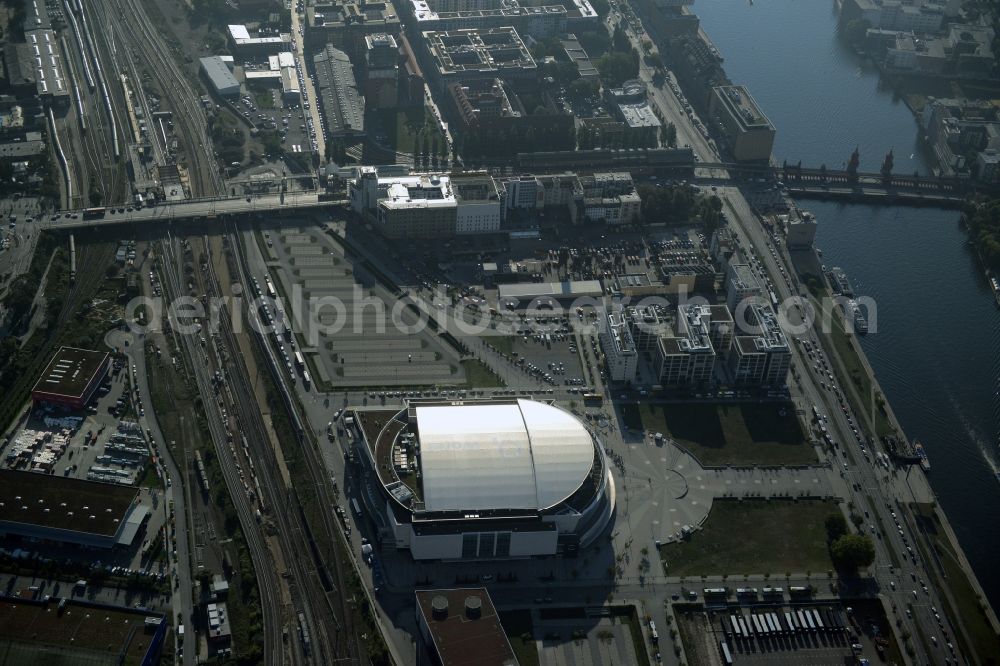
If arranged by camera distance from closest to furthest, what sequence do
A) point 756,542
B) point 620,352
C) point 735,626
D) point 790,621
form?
point 735,626
point 790,621
point 756,542
point 620,352

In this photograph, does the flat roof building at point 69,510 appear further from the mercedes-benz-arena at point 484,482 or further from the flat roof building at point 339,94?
the flat roof building at point 339,94

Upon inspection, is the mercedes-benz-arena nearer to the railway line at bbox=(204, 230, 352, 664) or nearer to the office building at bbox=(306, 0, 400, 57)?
the railway line at bbox=(204, 230, 352, 664)

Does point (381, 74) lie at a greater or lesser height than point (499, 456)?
greater

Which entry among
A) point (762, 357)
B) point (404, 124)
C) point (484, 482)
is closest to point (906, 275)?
point (762, 357)

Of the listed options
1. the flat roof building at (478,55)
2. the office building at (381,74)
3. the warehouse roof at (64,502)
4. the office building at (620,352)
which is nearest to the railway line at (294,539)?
the warehouse roof at (64,502)

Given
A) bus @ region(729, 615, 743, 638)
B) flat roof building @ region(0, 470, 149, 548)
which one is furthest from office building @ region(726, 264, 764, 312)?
flat roof building @ region(0, 470, 149, 548)

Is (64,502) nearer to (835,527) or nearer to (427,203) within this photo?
(427,203)
